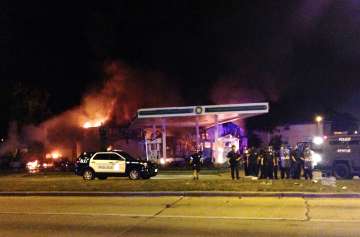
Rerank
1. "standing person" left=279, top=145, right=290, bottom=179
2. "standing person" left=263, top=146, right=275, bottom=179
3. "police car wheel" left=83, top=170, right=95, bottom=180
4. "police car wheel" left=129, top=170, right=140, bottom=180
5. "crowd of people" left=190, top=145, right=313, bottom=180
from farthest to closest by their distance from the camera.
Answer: "police car wheel" left=83, top=170, right=95, bottom=180 < "police car wheel" left=129, top=170, right=140, bottom=180 < "standing person" left=263, top=146, right=275, bottom=179 < "standing person" left=279, top=145, right=290, bottom=179 < "crowd of people" left=190, top=145, right=313, bottom=180

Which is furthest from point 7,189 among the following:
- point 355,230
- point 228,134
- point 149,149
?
point 228,134

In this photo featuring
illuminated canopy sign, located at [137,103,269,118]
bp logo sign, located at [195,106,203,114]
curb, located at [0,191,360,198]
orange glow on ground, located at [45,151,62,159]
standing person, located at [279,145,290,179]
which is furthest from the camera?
orange glow on ground, located at [45,151,62,159]

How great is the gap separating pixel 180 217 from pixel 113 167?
13.1 metres

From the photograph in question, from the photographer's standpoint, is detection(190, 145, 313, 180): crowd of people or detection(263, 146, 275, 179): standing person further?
detection(263, 146, 275, 179): standing person

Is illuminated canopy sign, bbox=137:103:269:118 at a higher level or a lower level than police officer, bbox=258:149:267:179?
higher

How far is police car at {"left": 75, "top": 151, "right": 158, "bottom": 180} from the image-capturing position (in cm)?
2438

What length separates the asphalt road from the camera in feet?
32.7

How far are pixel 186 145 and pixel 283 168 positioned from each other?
22.4 meters

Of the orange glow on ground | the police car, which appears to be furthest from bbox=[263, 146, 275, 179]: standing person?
the orange glow on ground

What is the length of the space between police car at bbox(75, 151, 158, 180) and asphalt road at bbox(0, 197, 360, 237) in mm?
8048

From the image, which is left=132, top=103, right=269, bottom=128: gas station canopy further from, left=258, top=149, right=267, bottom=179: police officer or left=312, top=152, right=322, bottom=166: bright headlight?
left=258, top=149, right=267, bottom=179: police officer

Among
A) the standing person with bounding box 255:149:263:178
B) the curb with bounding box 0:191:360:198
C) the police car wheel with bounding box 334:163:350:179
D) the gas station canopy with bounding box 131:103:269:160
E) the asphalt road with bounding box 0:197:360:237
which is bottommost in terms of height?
the asphalt road with bounding box 0:197:360:237

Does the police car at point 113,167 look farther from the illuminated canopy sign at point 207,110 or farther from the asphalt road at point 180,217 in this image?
Result: the illuminated canopy sign at point 207,110

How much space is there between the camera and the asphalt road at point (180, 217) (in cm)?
996
